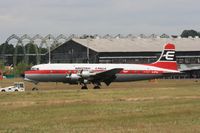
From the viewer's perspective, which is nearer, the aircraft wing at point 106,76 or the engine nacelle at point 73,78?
the engine nacelle at point 73,78

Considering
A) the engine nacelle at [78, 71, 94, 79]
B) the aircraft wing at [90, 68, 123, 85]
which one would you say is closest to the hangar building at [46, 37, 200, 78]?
the aircraft wing at [90, 68, 123, 85]

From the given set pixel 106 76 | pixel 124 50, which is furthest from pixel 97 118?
pixel 124 50

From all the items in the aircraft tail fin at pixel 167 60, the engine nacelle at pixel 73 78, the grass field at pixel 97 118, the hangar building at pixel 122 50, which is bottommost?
the grass field at pixel 97 118

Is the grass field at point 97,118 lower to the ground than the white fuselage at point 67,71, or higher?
lower

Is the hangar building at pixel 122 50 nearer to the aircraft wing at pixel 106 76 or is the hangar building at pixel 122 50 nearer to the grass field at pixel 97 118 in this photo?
the aircraft wing at pixel 106 76

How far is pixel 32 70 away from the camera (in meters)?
71.6

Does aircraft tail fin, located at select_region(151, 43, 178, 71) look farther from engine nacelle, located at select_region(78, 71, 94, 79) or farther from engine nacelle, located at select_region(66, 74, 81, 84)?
engine nacelle, located at select_region(66, 74, 81, 84)

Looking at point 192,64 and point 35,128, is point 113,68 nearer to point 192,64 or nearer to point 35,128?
point 35,128

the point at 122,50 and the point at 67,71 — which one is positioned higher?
the point at 122,50

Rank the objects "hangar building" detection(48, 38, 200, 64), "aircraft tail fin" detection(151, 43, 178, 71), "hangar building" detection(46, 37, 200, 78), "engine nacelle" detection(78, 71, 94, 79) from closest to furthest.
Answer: "engine nacelle" detection(78, 71, 94, 79)
"aircraft tail fin" detection(151, 43, 178, 71)
"hangar building" detection(46, 37, 200, 78)
"hangar building" detection(48, 38, 200, 64)

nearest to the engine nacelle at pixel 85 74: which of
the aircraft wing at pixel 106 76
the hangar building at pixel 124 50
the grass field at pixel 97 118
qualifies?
the aircraft wing at pixel 106 76

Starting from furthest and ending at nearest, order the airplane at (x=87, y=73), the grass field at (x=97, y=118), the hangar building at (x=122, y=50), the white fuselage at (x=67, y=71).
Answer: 1. the hangar building at (x=122, y=50)
2. the white fuselage at (x=67, y=71)
3. the airplane at (x=87, y=73)
4. the grass field at (x=97, y=118)

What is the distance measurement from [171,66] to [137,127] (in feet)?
192

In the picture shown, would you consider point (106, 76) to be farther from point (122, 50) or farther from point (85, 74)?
point (122, 50)
